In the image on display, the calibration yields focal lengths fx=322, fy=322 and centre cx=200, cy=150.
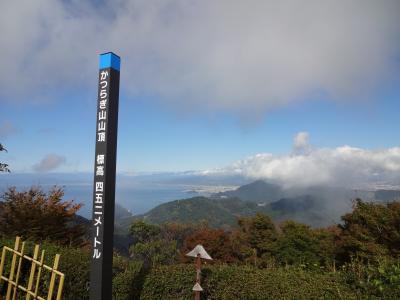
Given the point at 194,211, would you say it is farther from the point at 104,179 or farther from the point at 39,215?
the point at 104,179

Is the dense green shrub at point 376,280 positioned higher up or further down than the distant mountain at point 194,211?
higher up

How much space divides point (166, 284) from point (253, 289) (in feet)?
5.22

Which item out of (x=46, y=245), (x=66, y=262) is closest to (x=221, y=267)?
(x=66, y=262)

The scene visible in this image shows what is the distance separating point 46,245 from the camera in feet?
23.2

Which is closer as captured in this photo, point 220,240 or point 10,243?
point 10,243

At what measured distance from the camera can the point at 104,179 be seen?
4684 millimetres

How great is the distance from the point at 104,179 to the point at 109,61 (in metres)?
1.78

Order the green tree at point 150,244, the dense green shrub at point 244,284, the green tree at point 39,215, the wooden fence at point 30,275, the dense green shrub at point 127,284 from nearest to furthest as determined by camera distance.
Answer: the wooden fence at point 30,275
the dense green shrub at point 244,284
the dense green shrub at point 127,284
the green tree at point 39,215
the green tree at point 150,244

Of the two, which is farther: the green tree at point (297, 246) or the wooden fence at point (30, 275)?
the green tree at point (297, 246)

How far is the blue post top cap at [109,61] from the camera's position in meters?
4.89

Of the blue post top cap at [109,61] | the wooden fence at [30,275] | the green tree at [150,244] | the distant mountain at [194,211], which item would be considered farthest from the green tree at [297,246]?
the distant mountain at [194,211]

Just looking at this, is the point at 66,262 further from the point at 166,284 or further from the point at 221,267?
the point at 221,267

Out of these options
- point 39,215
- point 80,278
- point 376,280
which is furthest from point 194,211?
point 376,280

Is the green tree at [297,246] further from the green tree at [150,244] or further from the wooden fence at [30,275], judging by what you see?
the wooden fence at [30,275]
